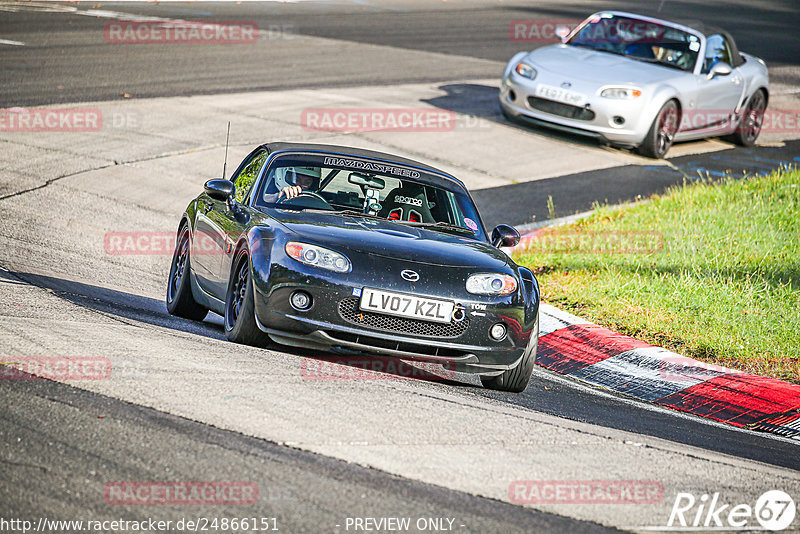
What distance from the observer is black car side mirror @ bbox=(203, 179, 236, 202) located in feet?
24.1

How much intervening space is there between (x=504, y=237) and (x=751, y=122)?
12159 mm

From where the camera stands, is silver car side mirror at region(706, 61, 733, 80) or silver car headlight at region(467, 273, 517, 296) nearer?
silver car headlight at region(467, 273, 517, 296)

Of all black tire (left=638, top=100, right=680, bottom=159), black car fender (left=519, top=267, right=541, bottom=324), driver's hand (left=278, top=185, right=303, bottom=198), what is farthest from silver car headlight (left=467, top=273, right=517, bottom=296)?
black tire (left=638, top=100, right=680, bottom=159)

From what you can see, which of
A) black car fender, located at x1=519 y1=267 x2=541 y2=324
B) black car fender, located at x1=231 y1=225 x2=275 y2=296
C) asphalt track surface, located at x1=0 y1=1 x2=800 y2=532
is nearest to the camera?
asphalt track surface, located at x1=0 y1=1 x2=800 y2=532

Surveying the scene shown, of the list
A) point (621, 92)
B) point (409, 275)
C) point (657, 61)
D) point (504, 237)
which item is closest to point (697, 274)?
point (504, 237)

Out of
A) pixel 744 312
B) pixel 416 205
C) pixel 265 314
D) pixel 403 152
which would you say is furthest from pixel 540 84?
pixel 265 314

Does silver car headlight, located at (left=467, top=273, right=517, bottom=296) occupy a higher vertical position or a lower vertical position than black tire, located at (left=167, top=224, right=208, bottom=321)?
higher

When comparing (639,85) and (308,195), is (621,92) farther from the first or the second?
(308,195)

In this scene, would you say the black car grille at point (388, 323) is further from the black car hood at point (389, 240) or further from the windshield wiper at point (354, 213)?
the windshield wiper at point (354, 213)

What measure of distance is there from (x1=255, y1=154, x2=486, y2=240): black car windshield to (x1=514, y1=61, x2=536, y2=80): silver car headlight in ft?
29.1

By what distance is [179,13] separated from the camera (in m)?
24.8

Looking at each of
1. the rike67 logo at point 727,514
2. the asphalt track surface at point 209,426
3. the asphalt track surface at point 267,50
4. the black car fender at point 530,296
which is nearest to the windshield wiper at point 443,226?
the black car fender at point 530,296

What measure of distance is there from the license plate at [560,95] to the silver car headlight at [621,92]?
317mm

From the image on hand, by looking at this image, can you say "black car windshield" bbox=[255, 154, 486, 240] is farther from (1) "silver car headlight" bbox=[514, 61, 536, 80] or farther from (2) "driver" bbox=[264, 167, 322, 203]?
(1) "silver car headlight" bbox=[514, 61, 536, 80]
